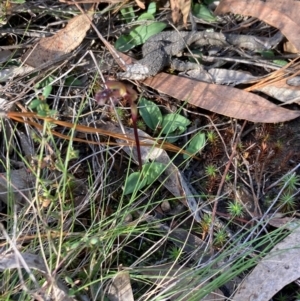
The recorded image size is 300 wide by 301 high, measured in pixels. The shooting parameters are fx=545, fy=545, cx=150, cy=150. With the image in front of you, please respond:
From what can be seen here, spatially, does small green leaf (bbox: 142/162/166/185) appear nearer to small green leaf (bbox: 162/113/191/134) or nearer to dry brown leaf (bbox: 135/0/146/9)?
small green leaf (bbox: 162/113/191/134)

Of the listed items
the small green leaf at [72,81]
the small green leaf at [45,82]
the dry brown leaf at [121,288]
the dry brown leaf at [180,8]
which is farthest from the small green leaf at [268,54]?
the dry brown leaf at [121,288]

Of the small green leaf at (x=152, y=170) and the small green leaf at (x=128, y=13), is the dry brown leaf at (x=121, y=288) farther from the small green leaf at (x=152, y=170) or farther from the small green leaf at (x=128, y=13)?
the small green leaf at (x=128, y=13)

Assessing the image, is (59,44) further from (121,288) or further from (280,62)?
(121,288)

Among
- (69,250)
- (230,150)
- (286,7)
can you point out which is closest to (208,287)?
(69,250)

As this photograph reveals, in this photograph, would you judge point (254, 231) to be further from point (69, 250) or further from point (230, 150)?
point (69, 250)

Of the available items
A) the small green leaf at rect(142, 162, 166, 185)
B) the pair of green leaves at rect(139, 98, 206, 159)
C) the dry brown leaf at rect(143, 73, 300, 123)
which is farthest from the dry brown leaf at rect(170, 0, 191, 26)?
the small green leaf at rect(142, 162, 166, 185)
